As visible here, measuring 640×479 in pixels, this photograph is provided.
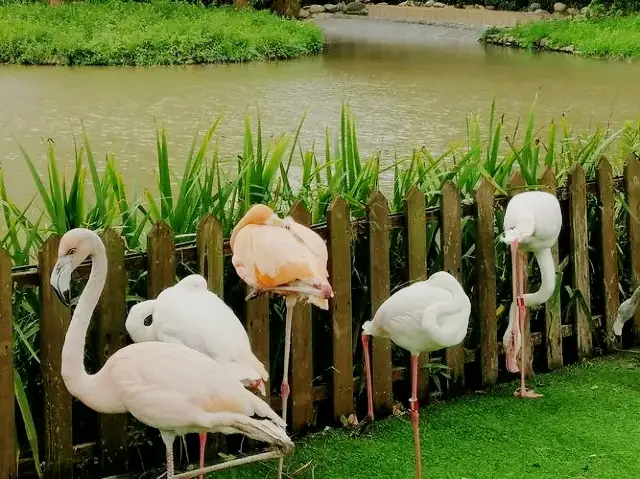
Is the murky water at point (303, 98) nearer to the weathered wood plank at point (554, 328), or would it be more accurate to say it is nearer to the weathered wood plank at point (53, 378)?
the weathered wood plank at point (554, 328)

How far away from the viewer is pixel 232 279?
3.64m

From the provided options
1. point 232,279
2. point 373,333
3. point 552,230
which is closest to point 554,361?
point 552,230

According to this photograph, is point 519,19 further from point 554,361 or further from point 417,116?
point 554,361

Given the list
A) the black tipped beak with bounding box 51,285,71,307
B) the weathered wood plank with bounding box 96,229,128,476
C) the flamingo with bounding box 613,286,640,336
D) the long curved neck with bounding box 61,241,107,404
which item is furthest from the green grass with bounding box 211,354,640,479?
the black tipped beak with bounding box 51,285,71,307

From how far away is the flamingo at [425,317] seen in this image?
3.24 meters

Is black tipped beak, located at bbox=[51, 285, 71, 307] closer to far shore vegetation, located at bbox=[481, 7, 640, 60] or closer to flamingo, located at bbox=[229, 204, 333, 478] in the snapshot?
flamingo, located at bbox=[229, 204, 333, 478]

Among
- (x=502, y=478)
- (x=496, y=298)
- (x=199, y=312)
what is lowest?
(x=502, y=478)

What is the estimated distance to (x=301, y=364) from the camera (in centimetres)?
366

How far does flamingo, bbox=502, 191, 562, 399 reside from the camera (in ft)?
12.2

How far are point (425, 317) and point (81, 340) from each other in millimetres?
1085

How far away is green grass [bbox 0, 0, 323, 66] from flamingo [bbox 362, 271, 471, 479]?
47.0 ft

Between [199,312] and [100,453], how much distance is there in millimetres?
718

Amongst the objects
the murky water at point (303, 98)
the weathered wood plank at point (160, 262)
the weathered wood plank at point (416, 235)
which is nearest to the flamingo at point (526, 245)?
the weathered wood plank at point (416, 235)

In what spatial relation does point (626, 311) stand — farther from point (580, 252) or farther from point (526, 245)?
point (526, 245)
